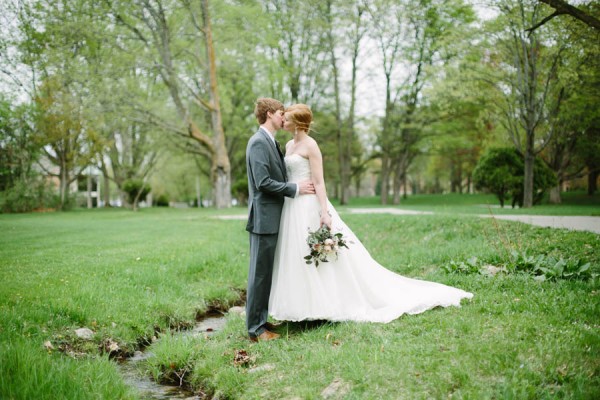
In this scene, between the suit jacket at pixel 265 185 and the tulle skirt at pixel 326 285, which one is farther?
the tulle skirt at pixel 326 285

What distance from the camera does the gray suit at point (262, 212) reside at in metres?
4.84

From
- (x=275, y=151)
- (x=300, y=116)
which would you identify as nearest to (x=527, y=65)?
(x=300, y=116)

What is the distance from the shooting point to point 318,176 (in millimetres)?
5039

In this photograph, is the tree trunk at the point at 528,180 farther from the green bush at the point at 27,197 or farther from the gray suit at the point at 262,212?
the green bush at the point at 27,197

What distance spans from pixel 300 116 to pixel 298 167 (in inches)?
23.7

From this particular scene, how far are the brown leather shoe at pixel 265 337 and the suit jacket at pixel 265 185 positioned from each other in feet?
4.01

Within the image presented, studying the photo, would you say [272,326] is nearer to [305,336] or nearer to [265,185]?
[305,336]

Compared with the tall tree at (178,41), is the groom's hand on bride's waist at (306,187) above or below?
below

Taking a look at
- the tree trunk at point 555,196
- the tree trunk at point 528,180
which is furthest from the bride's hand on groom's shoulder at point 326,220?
the tree trunk at point 555,196

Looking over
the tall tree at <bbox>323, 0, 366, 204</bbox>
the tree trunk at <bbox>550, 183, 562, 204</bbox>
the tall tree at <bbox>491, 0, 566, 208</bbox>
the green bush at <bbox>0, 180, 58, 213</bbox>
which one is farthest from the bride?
the tree trunk at <bbox>550, 183, 562, 204</bbox>

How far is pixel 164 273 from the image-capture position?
26.6ft

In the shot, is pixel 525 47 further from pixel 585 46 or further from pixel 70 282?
pixel 70 282

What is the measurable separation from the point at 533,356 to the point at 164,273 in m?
6.42

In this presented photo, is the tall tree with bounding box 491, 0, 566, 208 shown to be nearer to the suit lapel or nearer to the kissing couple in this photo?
the kissing couple
